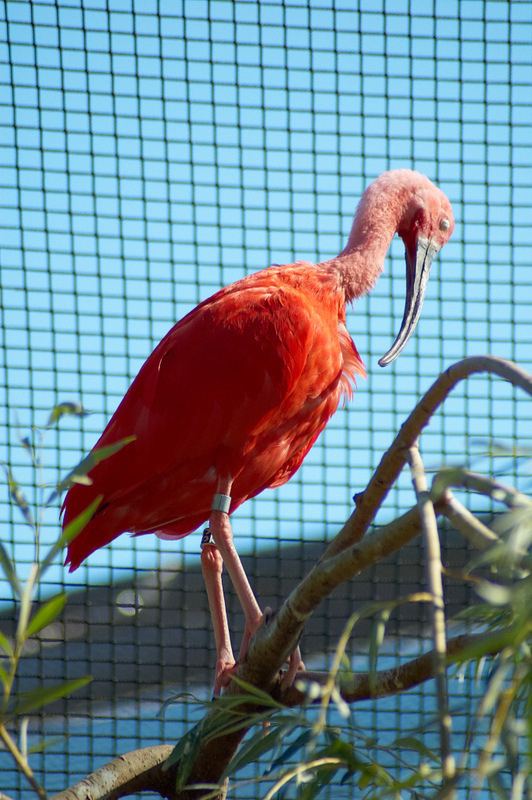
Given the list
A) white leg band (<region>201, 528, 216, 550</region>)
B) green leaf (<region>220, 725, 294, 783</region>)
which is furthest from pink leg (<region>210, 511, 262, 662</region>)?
green leaf (<region>220, 725, 294, 783</region>)

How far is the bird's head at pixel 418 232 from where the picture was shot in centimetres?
193

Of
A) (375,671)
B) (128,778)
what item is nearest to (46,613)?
(375,671)

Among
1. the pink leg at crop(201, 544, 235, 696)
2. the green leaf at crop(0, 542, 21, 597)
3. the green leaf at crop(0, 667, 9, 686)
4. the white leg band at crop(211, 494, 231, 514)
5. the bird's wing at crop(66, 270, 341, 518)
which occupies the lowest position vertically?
the pink leg at crop(201, 544, 235, 696)

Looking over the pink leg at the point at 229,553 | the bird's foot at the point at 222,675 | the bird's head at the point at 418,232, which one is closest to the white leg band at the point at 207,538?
the pink leg at the point at 229,553

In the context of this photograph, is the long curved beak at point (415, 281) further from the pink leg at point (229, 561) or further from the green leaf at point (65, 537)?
the green leaf at point (65, 537)

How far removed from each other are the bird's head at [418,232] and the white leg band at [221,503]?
1.79 ft

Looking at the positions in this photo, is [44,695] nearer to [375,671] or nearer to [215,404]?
[375,671]

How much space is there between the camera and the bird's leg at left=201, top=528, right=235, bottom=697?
4.93 feet

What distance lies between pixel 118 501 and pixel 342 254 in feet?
2.38

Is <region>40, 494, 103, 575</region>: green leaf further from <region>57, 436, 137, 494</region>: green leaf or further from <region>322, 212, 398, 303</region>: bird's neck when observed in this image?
<region>322, 212, 398, 303</region>: bird's neck

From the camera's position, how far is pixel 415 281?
6.54 ft

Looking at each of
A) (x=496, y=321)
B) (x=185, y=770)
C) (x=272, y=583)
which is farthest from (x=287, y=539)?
(x=185, y=770)

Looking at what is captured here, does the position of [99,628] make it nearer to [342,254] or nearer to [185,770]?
[342,254]

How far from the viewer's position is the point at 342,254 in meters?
1.84
